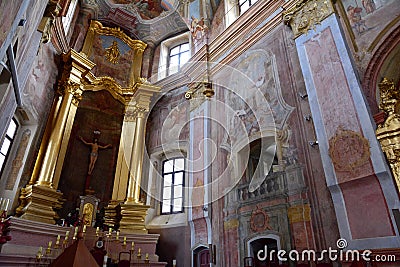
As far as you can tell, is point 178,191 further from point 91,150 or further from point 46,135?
point 46,135

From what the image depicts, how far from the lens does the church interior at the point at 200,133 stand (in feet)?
15.2

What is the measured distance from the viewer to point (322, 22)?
6.11 metres

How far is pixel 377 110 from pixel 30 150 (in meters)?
8.52

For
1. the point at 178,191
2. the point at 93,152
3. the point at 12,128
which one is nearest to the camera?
the point at 12,128

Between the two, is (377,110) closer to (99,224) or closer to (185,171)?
(185,171)

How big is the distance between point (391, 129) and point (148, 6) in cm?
1109

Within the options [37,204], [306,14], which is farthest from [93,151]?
[306,14]

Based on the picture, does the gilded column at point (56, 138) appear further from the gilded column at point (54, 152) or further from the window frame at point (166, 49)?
the window frame at point (166, 49)

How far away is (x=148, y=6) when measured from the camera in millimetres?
12422

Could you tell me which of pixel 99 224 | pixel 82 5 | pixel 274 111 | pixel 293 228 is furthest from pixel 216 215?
pixel 82 5

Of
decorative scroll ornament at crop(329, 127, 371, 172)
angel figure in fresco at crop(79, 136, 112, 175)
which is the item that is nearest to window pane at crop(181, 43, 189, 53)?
angel figure in fresco at crop(79, 136, 112, 175)

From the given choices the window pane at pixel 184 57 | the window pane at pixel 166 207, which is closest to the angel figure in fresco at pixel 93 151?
the window pane at pixel 166 207

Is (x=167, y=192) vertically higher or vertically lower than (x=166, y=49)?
lower

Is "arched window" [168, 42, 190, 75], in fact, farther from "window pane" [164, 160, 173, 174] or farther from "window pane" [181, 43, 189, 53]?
"window pane" [164, 160, 173, 174]
